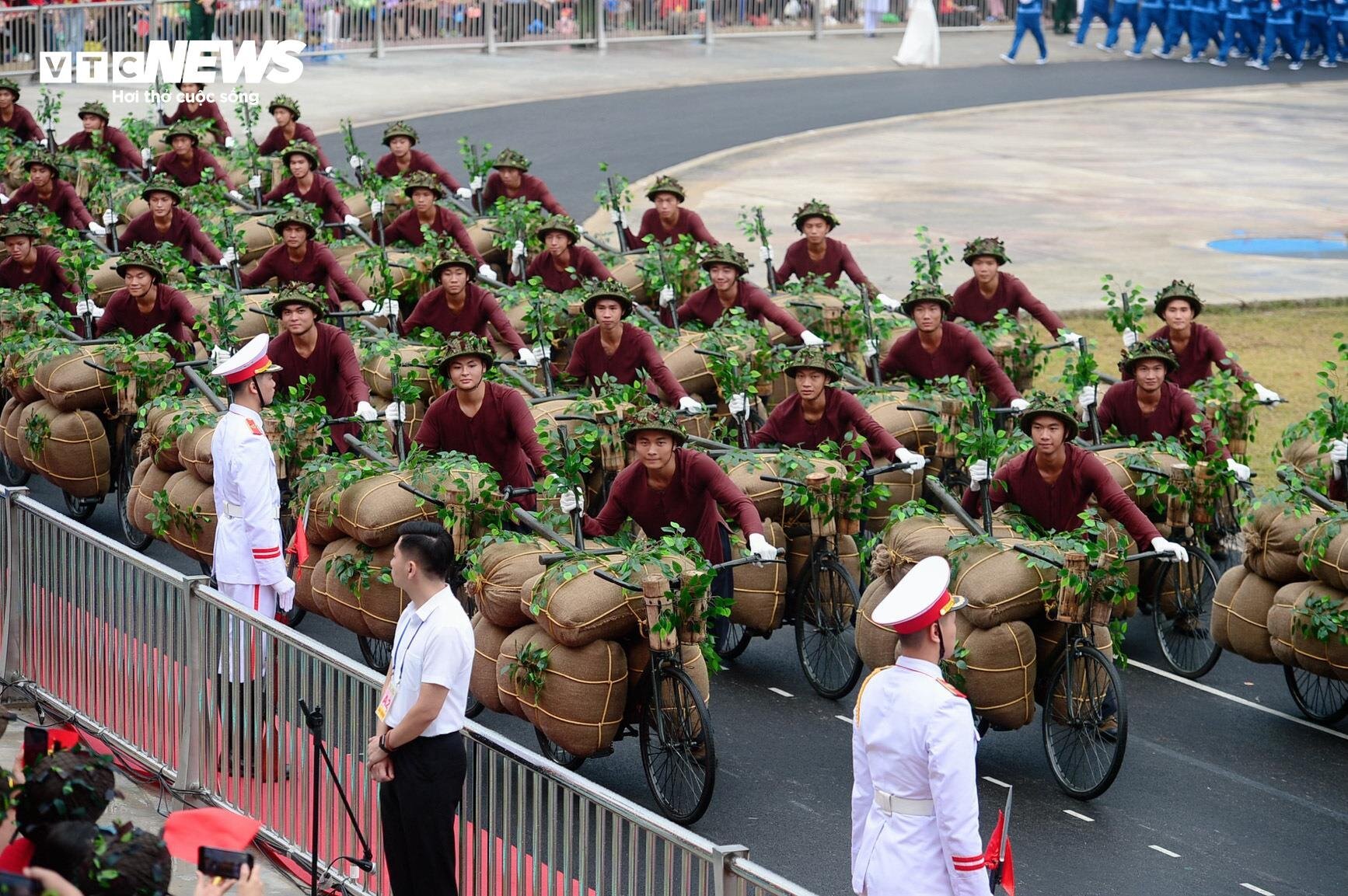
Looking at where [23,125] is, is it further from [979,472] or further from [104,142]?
[979,472]

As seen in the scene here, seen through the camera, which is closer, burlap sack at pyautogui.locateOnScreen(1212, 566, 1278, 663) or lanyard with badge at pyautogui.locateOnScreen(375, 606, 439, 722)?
lanyard with badge at pyautogui.locateOnScreen(375, 606, 439, 722)

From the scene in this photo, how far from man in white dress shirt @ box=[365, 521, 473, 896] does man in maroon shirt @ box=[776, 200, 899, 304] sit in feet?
32.9

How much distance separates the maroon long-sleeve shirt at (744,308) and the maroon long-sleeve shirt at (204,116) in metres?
10.2

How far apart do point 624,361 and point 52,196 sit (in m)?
7.48

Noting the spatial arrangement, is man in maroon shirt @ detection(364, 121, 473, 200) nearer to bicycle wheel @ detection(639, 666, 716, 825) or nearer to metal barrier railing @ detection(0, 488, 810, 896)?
metal barrier railing @ detection(0, 488, 810, 896)

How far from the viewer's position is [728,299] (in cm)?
1519

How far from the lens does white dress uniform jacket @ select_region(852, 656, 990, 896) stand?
582 cm

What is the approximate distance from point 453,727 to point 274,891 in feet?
4.92

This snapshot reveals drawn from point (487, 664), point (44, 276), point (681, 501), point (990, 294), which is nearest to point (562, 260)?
point (990, 294)

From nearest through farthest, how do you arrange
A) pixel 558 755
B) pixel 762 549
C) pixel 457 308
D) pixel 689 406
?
pixel 558 755 < pixel 762 549 < pixel 689 406 < pixel 457 308

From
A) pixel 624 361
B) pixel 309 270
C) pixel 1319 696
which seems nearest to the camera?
pixel 1319 696

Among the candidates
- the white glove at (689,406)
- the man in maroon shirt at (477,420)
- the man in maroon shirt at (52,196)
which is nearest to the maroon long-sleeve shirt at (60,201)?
the man in maroon shirt at (52,196)

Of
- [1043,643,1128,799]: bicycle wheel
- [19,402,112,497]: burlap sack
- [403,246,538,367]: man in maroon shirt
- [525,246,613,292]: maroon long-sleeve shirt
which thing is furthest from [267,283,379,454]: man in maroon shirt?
[1043,643,1128,799]: bicycle wheel

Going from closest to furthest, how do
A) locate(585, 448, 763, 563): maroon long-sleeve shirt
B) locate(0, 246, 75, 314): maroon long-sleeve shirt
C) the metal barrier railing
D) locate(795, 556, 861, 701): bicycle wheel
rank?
the metal barrier railing < locate(585, 448, 763, 563): maroon long-sleeve shirt < locate(795, 556, 861, 701): bicycle wheel < locate(0, 246, 75, 314): maroon long-sleeve shirt
